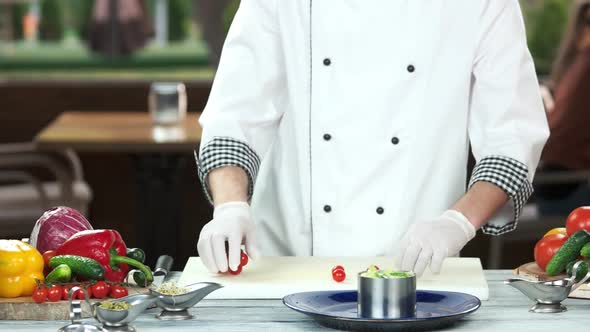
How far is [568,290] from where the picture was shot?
6.50 feet

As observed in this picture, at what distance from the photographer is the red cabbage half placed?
217 centimetres

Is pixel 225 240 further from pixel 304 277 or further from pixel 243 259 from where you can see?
pixel 304 277

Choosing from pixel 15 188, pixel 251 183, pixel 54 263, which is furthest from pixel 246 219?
pixel 15 188

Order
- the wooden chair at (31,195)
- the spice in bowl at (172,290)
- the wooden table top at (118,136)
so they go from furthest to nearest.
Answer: the wooden chair at (31,195) → the wooden table top at (118,136) → the spice in bowl at (172,290)

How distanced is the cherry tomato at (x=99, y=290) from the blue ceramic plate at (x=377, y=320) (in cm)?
32

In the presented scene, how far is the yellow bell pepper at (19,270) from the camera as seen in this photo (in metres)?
1.99

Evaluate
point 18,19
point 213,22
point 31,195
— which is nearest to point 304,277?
point 31,195

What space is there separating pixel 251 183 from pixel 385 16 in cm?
47

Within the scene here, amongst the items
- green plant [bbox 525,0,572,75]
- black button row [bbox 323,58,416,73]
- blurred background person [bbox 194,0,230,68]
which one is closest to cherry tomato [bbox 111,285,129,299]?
black button row [bbox 323,58,416,73]

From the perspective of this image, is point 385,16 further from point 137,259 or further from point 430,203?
point 137,259

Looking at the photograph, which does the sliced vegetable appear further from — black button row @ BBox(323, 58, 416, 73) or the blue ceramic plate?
black button row @ BBox(323, 58, 416, 73)

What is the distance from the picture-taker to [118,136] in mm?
4457

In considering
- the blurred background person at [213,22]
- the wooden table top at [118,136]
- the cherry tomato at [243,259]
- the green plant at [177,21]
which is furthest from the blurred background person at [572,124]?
the cherry tomato at [243,259]

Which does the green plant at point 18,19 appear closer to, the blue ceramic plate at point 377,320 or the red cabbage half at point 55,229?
the red cabbage half at point 55,229
